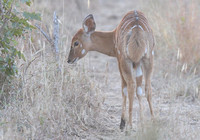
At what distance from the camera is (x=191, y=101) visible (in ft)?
23.1

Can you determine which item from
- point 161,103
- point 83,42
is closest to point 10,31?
point 83,42

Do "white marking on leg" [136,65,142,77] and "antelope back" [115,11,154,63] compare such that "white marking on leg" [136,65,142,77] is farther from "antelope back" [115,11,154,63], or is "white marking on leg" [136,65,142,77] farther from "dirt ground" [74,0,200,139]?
"dirt ground" [74,0,200,139]

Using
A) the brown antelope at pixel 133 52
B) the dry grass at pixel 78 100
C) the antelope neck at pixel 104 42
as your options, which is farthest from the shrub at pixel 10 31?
the antelope neck at pixel 104 42

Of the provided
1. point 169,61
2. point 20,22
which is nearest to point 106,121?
point 20,22

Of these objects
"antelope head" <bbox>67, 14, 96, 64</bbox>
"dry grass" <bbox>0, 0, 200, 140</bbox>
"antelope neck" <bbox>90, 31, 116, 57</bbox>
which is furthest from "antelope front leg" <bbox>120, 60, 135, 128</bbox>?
"antelope head" <bbox>67, 14, 96, 64</bbox>

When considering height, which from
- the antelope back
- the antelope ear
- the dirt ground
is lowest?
the dirt ground

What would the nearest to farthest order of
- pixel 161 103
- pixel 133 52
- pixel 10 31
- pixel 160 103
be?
1. pixel 10 31
2. pixel 133 52
3. pixel 160 103
4. pixel 161 103

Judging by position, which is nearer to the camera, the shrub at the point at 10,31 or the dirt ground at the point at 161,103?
the dirt ground at the point at 161,103

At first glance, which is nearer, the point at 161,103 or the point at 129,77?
the point at 129,77

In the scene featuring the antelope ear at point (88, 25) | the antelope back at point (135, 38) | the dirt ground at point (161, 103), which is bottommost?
the dirt ground at point (161, 103)

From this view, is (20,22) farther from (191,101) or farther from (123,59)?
(191,101)

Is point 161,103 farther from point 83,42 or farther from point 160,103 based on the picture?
point 83,42

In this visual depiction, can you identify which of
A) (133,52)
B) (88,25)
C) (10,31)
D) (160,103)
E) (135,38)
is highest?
(88,25)

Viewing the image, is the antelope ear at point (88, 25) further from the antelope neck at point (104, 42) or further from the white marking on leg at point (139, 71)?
the white marking on leg at point (139, 71)
